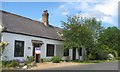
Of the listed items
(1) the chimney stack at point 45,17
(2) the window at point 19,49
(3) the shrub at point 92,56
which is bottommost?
(3) the shrub at point 92,56

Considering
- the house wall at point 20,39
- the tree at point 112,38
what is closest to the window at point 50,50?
the house wall at point 20,39

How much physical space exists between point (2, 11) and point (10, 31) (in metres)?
4.17

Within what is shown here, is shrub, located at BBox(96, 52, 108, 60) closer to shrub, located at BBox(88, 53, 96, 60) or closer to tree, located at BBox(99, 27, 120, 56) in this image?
shrub, located at BBox(88, 53, 96, 60)

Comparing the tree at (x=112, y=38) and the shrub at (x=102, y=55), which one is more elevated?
the tree at (x=112, y=38)

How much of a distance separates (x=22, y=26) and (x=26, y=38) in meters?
2.17

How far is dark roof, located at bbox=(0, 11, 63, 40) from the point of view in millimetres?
29469

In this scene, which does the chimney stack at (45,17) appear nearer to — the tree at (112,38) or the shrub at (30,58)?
the shrub at (30,58)

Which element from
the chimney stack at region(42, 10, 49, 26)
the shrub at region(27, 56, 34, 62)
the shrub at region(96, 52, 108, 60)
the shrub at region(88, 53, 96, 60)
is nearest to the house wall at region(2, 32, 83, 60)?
the shrub at region(27, 56, 34, 62)

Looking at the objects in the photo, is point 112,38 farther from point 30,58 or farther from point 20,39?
point 20,39

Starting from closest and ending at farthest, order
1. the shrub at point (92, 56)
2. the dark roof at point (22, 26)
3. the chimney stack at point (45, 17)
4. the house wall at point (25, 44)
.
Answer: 1. the house wall at point (25, 44)
2. the dark roof at point (22, 26)
3. the chimney stack at point (45, 17)
4. the shrub at point (92, 56)

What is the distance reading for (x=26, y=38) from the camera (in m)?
30.8

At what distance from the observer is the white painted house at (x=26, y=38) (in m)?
28.3

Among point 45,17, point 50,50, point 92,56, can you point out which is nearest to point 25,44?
point 50,50

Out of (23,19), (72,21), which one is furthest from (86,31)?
(23,19)
